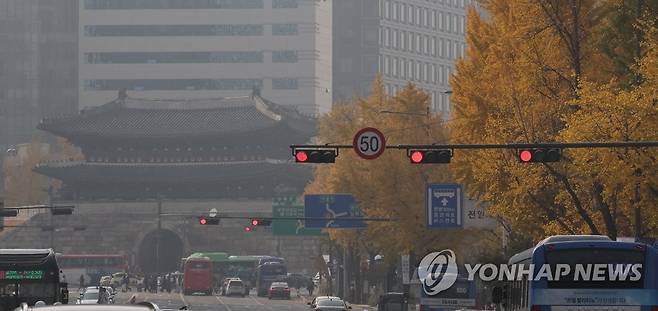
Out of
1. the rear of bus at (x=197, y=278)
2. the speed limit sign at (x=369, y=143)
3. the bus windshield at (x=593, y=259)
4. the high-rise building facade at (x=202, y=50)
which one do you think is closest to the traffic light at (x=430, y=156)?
the speed limit sign at (x=369, y=143)

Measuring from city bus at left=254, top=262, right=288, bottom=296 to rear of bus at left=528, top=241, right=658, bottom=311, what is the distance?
307 ft

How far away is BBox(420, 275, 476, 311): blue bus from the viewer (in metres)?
67.3

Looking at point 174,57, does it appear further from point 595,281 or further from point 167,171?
point 595,281

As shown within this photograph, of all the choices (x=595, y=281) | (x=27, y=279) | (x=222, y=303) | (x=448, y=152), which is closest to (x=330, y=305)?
(x=222, y=303)

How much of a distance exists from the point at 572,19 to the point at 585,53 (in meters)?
1.08

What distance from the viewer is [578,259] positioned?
3153 centimetres

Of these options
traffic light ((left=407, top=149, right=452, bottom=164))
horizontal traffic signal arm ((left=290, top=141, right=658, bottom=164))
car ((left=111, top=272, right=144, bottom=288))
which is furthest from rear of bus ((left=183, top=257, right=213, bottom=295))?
traffic light ((left=407, top=149, right=452, bottom=164))

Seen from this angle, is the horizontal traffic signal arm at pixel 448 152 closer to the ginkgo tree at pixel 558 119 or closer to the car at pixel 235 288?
the ginkgo tree at pixel 558 119

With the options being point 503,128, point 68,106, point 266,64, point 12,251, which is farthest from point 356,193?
point 68,106

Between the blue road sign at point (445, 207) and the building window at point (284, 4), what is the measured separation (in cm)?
10199

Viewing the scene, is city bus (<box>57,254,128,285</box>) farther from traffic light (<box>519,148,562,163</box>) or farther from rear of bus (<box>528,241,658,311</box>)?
rear of bus (<box>528,241,658,311</box>)

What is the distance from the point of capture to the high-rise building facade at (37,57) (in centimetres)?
19212

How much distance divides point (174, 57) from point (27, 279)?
128 m

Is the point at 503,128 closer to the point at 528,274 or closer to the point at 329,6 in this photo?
the point at 528,274
